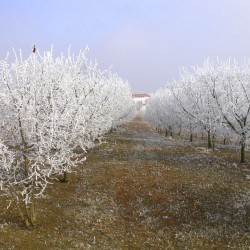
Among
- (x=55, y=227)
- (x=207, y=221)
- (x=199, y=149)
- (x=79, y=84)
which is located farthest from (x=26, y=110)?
(x=199, y=149)

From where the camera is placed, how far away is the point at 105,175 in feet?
92.1

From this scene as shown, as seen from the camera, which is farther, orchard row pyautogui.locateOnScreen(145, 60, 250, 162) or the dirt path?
orchard row pyautogui.locateOnScreen(145, 60, 250, 162)

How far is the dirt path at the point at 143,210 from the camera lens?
1599 cm

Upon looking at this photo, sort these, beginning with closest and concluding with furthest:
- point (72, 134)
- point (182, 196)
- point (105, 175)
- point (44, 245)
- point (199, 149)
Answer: point (44, 245) → point (72, 134) → point (182, 196) → point (105, 175) → point (199, 149)

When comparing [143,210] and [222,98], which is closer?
[143,210]

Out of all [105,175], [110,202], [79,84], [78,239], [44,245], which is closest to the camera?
[44,245]

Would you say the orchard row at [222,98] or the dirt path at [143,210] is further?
the orchard row at [222,98]

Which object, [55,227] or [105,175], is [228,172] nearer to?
[105,175]

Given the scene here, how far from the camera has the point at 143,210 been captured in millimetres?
20266

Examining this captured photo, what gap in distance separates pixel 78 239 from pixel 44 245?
174cm

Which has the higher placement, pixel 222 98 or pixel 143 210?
pixel 222 98

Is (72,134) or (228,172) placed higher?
(72,134)

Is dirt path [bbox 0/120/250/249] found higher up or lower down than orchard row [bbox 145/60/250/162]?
lower down

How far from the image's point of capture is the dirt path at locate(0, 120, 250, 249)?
16.0m
